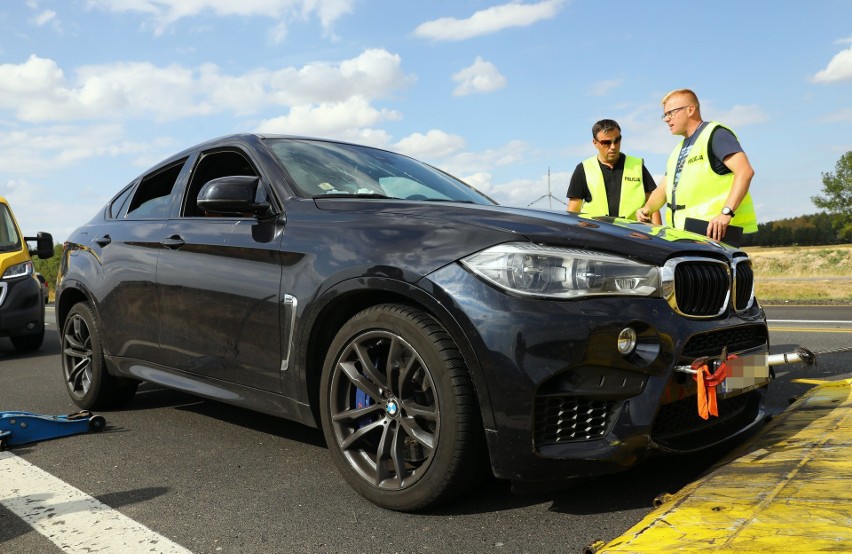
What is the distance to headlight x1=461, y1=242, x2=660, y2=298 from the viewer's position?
2.56 m

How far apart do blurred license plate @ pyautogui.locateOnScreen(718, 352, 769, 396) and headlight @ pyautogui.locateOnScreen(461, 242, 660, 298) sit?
472mm

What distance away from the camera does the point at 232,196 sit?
11.2ft

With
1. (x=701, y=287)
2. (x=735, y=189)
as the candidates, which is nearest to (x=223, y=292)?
(x=701, y=287)

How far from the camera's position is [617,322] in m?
2.52

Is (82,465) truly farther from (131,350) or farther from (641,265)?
(641,265)

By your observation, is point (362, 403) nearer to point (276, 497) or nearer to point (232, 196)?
point (276, 497)

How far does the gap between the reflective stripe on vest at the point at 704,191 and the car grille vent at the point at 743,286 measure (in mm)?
1501

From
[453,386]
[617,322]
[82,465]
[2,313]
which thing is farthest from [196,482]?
[2,313]

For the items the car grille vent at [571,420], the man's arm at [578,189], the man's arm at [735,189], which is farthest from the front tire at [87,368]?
the man's arm at [735,189]

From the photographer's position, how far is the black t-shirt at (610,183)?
597 cm

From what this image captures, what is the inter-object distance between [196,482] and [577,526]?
175 cm

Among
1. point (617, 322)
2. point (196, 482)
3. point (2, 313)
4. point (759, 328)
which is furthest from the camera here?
point (2, 313)

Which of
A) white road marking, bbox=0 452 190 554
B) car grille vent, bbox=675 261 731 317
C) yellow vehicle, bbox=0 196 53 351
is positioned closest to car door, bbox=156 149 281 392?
white road marking, bbox=0 452 190 554

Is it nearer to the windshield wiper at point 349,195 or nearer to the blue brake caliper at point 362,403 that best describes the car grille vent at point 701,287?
the blue brake caliper at point 362,403
